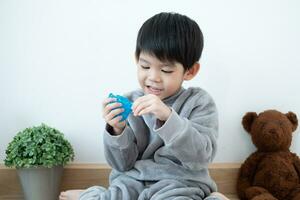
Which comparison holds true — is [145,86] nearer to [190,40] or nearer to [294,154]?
[190,40]

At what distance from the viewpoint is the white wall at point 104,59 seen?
1252 millimetres

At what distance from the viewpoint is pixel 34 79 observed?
1.26m

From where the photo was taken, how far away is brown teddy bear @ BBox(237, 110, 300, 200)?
122 centimetres

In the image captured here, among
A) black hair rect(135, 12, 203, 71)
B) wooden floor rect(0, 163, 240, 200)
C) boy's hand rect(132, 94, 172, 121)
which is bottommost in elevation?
wooden floor rect(0, 163, 240, 200)

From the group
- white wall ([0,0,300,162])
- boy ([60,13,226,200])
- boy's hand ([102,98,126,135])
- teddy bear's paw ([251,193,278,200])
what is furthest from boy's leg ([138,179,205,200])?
white wall ([0,0,300,162])

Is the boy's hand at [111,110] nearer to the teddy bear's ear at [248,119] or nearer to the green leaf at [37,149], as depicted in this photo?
the green leaf at [37,149]

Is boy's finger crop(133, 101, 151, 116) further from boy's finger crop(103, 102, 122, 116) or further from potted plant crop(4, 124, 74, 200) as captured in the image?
potted plant crop(4, 124, 74, 200)

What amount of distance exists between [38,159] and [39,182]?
0.07 metres

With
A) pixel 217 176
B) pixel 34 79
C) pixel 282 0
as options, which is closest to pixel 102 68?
pixel 34 79

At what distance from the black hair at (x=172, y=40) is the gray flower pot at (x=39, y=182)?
454 millimetres

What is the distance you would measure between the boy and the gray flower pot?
246 millimetres

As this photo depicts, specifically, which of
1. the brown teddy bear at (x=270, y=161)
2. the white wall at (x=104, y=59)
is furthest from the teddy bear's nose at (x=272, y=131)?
the white wall at (x=104, y=59)

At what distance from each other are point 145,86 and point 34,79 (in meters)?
0.49

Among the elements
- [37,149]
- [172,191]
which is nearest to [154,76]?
[172,191]
